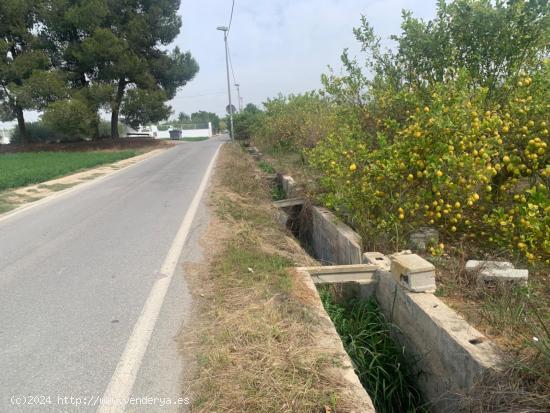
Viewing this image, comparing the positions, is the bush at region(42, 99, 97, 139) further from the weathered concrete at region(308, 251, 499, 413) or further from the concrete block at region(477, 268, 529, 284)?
the concrete block at region(477, 268, 529, 284)

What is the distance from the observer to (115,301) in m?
4.21

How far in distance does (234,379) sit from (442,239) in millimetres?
3773

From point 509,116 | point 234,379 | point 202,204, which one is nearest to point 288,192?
point 202,204

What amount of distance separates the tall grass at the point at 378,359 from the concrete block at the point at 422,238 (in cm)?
109

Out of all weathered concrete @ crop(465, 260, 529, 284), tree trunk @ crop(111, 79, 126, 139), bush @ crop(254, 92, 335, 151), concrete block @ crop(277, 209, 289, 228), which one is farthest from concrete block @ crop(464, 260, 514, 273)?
tree trunk @ crop(111, 79, 126, 139)

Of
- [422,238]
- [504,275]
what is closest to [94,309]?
[422,238]

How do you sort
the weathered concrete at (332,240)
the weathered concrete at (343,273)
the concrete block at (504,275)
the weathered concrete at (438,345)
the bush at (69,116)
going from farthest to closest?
the bush at (69,116) → the weathered concrete at (332,240) → the weathered concrete at (343,273) → the concrete block at (504,275) → the weathered concrete at (438,345)

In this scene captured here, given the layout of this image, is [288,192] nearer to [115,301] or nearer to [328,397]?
[115,301]

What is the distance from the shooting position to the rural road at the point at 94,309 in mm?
2834

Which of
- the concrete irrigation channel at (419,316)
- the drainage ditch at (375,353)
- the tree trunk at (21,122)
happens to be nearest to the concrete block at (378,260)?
the concrete irrigation channel at (419,316)

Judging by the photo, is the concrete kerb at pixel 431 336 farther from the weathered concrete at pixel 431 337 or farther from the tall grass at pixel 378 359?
the tall grass at pixel 378 359

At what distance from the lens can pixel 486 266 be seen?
4398 mm

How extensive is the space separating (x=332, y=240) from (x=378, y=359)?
8.99ft

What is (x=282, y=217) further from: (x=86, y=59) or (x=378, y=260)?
(x=86, y=59)
